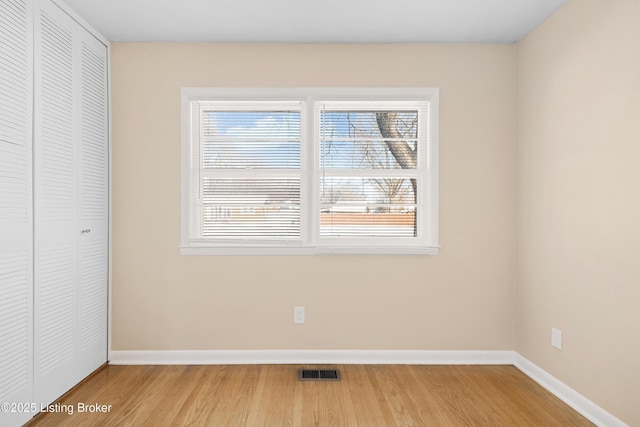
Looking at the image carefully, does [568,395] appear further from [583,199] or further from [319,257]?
[319,257]

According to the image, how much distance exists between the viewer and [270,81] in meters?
3.09

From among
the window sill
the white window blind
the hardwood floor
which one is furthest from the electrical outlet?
the white window blind

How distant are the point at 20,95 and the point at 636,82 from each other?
336 centimetres

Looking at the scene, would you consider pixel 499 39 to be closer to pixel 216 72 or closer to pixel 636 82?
pixel 636 82

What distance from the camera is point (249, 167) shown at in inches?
125

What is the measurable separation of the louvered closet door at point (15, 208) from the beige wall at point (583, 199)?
331cm

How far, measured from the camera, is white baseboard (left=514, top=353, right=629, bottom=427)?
2.18m

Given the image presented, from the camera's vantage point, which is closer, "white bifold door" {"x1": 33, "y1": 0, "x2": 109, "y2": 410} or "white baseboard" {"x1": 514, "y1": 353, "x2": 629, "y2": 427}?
"white baseboard" {"x1": 514, "y1": 353, "x2": 629, "y2": 427}

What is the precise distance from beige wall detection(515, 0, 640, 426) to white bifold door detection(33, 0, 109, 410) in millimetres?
3289

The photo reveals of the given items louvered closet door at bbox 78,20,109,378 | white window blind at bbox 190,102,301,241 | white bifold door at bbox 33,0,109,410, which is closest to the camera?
white bifold door at bbox 33,0,109,410

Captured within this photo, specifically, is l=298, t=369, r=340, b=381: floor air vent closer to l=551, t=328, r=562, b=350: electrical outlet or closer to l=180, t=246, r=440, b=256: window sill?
l=180, t=246, r=440, b=256: window sill

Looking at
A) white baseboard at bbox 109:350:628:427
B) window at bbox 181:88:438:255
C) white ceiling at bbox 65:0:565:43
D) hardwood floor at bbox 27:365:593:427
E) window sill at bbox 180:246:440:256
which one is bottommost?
hardwood floor at bbox 27:365:593:427

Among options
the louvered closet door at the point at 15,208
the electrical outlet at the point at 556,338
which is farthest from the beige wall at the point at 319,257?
the louvered closet door at the point at 15,208

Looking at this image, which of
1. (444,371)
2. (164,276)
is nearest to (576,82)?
(444,371)
